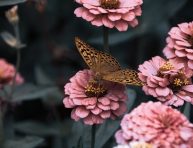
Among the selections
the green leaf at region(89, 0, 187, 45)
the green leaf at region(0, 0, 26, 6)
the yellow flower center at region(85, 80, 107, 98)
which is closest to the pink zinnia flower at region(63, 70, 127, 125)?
the yellow flower center at region(85, 80, 107, 98)

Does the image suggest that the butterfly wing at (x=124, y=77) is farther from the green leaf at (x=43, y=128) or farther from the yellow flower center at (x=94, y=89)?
the green leaf at (x=43, y=128)

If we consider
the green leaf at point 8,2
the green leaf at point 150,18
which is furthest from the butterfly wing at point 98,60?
the green leaf at point 150,18

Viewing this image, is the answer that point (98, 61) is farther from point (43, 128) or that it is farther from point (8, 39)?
point (43, 128)

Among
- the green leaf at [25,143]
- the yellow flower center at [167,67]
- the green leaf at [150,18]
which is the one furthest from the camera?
the green leaf at [150,18]

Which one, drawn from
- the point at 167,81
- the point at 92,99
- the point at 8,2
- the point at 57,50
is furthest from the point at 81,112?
the point at 57,50

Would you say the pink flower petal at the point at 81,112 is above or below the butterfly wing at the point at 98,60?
below

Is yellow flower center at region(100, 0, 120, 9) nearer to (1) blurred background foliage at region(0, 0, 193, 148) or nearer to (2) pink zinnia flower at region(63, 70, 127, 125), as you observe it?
(2) pink zinnia flower at region(63, 70, 127, 125)

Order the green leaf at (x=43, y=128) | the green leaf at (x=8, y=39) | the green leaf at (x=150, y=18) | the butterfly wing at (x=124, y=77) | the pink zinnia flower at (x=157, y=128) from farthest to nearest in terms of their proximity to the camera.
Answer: the green leaf at (x=150, y=18)
the green leaf at (x=43, y=128)
the green leaf at (x=8, y=39)
the butterfly wing at (x=124, y=77)
the pink zinnia flower at (x=157, y=128)
